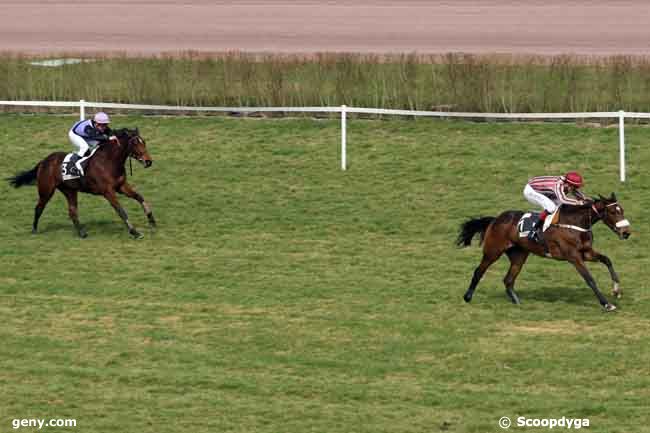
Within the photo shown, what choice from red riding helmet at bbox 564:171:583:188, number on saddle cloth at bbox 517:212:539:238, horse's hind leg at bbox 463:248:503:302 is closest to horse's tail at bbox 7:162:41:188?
horse's hind leg at bbox 463:248:503:302

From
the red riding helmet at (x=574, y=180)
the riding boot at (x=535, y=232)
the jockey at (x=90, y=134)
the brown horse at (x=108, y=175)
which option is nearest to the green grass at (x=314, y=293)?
the brown horse at (x=108, y=175)

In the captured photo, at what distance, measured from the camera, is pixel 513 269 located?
17.5 m

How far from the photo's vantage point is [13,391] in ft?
47.9

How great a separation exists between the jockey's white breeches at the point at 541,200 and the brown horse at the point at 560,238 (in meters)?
0.18

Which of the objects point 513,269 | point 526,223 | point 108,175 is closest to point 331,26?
point 108,175

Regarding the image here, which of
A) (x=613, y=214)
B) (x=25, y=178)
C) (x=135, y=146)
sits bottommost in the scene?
(x=25, y=178)

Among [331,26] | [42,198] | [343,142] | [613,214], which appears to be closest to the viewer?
[613,214]

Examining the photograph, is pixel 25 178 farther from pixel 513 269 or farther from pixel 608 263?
pixel 608 263

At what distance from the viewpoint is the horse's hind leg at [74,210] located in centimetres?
2144

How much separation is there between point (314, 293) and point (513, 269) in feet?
7.96

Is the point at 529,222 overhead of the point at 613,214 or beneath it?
beneath

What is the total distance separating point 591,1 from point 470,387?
2532 centimetres

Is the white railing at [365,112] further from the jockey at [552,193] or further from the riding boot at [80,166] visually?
the jockey at [552,193]

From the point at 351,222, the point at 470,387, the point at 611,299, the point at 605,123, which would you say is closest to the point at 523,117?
the point at 605,123
